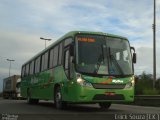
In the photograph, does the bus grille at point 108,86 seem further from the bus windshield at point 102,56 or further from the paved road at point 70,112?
the paved road at point 70,112

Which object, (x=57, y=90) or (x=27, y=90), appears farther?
(x=27, y=90)

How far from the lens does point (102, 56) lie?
17344mm

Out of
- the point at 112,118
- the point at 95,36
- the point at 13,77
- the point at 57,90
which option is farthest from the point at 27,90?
the point at 13,77

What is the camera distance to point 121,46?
18000mm

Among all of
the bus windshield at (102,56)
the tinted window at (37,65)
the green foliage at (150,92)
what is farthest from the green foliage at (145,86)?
the bus windshield at (102,56)

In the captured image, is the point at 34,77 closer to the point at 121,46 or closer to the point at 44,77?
the point at 44,77

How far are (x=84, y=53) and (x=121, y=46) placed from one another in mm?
1774

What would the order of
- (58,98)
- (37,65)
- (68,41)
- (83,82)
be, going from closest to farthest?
(83,82), (68,41), (58,98), (37,65)

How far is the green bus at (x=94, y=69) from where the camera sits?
16.7 m

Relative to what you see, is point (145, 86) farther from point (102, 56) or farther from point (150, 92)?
point (102, 56)

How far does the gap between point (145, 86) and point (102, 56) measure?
73.8 ft

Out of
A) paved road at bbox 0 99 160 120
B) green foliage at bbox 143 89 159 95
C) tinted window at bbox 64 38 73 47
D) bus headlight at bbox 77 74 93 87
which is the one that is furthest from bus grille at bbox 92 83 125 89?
green foliage at bbox 143 89 159 95

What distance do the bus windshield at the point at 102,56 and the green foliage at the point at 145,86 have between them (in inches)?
561

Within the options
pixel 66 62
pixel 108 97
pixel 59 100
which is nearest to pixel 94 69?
pixel 108 97
